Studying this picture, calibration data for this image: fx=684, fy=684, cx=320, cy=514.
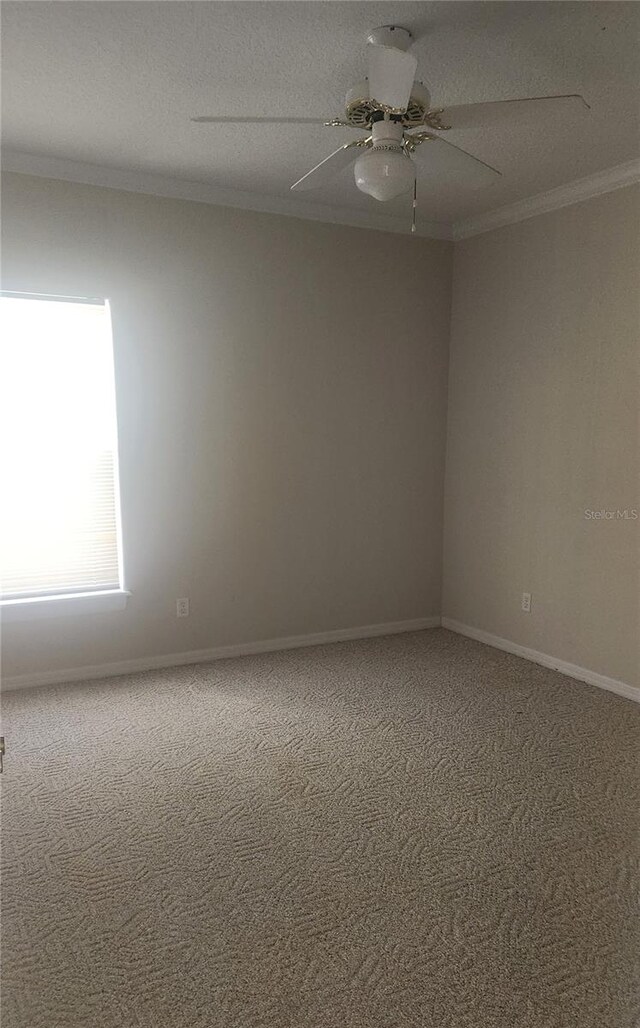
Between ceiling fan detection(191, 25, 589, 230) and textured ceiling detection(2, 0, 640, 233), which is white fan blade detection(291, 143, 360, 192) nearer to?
ceiling fan detection(191, 25, 589, 230)

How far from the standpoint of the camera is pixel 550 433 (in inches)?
153

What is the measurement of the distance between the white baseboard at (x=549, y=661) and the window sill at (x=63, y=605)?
2218 millimetres

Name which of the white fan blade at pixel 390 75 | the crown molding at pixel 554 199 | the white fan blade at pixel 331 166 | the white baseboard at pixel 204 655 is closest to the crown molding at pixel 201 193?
the crown molding at pixel 554 199

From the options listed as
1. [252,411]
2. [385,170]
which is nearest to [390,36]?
[385,170]

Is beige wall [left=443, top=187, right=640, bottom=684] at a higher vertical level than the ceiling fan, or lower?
lower

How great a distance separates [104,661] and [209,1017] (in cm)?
237

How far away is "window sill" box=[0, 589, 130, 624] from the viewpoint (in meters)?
3.50

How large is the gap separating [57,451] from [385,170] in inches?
90.0

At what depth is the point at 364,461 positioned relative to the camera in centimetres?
439

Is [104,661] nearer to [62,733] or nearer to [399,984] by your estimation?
[62,733]

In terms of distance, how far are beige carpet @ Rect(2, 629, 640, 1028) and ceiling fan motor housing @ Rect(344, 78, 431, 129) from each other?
2367mm

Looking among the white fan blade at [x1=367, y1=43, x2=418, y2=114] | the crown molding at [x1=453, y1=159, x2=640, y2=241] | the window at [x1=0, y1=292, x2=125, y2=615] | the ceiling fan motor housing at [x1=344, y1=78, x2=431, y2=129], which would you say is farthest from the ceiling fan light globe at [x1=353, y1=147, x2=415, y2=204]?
the window at [x1=0, y1=292, x2=125, y2=615]

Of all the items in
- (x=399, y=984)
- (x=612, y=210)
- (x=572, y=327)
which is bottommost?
(x=399, y=984)

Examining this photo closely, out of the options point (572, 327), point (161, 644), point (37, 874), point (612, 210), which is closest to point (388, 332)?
point (572, 327)
